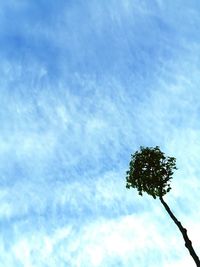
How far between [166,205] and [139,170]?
17.5ft

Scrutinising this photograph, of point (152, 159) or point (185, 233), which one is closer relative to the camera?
point (185, 233)

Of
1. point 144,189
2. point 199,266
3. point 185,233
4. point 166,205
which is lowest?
point 199,266

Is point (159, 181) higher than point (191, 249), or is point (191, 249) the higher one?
point (159, 181)

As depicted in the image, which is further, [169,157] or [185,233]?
[169,157]

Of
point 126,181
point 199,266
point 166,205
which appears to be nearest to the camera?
point 199,266

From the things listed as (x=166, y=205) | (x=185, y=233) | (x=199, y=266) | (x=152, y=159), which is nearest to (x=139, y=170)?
(x=152, y=159)

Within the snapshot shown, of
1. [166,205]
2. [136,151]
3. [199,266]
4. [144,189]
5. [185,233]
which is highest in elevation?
[136,151]

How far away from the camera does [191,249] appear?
46.4m

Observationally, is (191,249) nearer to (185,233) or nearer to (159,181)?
(185,233)

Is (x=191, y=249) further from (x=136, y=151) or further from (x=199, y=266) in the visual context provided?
(x=136, y=151)

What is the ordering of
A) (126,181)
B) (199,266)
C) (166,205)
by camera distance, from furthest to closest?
(126,181), (166,205), (199,266)

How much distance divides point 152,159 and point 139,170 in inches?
80.1

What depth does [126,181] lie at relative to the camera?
54.7 meters

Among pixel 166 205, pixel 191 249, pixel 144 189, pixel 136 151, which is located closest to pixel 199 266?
pixel 191 249
